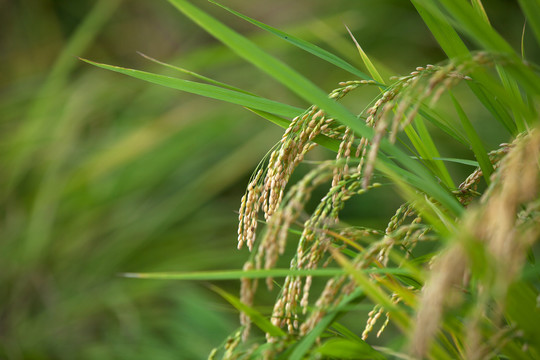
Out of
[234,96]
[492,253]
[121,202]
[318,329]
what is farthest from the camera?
[121,202]

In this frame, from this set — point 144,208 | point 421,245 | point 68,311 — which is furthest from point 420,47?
point 68,311

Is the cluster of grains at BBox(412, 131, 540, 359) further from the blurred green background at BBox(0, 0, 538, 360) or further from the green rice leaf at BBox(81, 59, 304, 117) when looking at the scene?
the blurred green background at BBox(0, 0, 538, 360)

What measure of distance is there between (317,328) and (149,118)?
1.83 meters

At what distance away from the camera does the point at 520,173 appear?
44 cm

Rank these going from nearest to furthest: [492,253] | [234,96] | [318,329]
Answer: [492,253], [318,329], [234,96]

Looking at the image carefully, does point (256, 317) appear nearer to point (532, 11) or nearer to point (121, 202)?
point (532, 11)

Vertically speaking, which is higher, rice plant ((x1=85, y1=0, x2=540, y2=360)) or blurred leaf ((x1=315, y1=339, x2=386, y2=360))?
rice plant ((x1=85, y1=0, x2=540, y2=360))

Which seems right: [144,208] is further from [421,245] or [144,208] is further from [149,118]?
[421,245]

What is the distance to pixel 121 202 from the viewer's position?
202 cm

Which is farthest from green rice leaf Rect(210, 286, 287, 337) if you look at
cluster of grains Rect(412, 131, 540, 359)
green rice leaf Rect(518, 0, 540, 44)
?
green rice leaf Rect(518, 0, 540, 44)

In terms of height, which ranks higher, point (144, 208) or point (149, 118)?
point (149, 118)

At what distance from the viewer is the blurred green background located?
180 cm

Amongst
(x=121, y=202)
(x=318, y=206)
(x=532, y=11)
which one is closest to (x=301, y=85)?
(x=318, y=206)

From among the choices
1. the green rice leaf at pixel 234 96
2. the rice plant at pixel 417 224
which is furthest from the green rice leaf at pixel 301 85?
the green rice leaf at pixel 234 96
